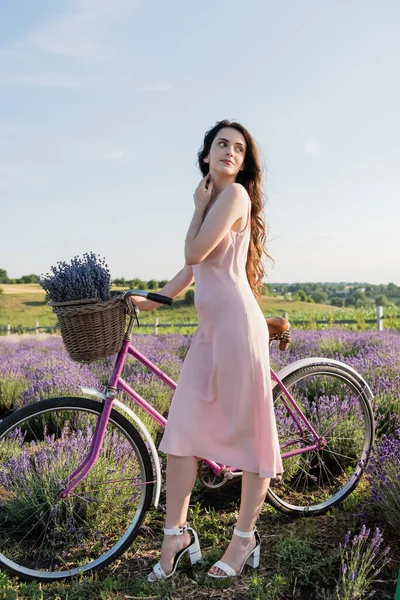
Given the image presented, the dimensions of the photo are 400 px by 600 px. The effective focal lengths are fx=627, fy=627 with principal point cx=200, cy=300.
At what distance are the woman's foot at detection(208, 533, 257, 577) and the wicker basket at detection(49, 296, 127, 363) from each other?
3.41 ft

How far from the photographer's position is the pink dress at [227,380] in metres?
→ 2.68

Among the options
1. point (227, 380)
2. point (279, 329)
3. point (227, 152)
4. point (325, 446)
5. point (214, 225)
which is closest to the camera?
point (214, 225)

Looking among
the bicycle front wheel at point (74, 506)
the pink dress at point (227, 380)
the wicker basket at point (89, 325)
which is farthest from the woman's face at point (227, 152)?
the bicycle front wheel at point (74, 506)

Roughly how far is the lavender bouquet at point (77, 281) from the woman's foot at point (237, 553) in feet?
4.10

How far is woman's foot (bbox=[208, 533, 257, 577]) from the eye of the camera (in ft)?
9.14

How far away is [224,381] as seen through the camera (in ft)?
8.86

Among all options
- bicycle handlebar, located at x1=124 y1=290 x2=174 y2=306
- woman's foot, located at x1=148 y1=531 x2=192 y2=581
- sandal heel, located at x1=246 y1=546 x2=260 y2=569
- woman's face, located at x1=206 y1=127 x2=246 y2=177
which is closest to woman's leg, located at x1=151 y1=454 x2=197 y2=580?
woman's foot, located at x1=148 y1=531 x2=192 y2=581

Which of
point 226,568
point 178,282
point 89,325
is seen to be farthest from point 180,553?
point 178,282

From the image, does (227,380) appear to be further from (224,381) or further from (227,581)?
(227,581)

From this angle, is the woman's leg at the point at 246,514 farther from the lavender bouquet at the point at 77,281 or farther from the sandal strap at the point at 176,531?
the lavender bouquet at the point at 77,281

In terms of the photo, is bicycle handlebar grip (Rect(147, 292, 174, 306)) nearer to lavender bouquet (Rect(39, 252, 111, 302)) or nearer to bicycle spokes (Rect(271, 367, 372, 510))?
lavender bouquet (Rect(39, 252, 111, 302))

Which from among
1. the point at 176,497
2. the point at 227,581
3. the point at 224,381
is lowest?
the point at 227,581

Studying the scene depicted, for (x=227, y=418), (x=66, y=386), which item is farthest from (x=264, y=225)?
(x=66, y=386)

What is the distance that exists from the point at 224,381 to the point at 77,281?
76cm
